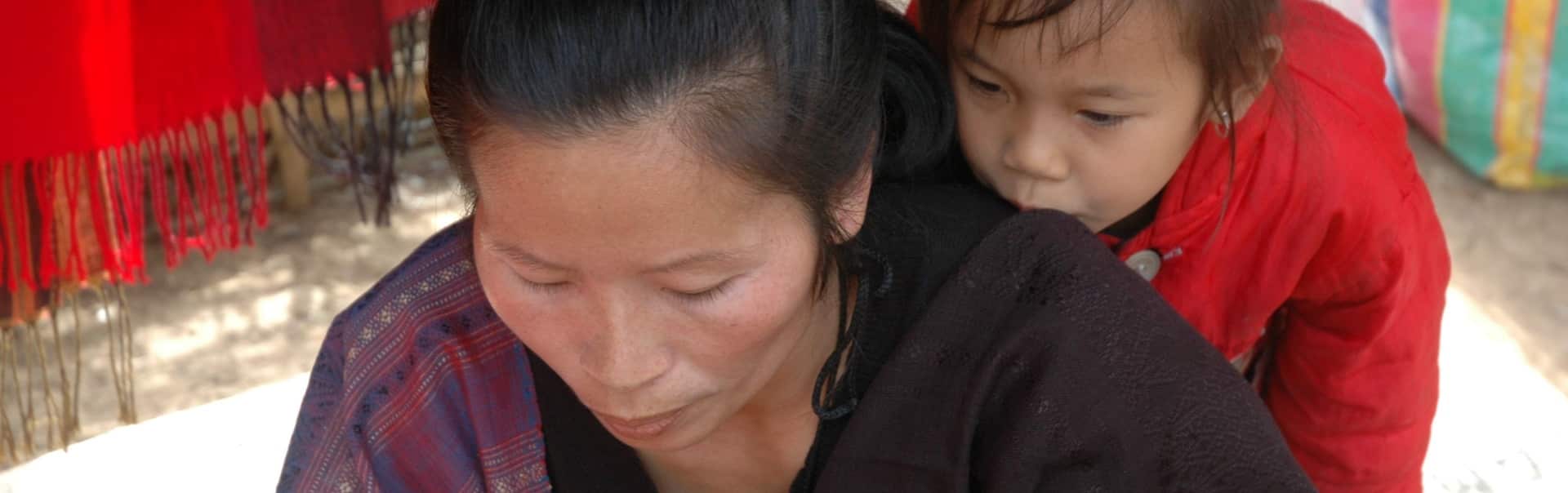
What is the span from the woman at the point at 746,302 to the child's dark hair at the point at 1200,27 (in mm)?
92

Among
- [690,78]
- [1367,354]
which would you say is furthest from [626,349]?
[1367,354]

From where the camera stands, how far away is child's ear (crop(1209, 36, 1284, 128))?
5.30 feet

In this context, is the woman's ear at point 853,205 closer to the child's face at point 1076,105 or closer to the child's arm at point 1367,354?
the child's face at point 1076,105

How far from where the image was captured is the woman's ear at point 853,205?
131 cm

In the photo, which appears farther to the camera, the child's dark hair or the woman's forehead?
the child's dark hair

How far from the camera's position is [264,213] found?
211 centimetres

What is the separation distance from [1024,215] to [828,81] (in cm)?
26

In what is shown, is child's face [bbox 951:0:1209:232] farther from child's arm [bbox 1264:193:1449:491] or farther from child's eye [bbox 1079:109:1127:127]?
child's arm [bbox 1264:193:1449:491]

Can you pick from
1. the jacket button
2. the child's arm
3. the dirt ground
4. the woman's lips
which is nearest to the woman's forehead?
the woman's lips

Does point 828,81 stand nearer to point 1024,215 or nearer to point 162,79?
point 1024,215

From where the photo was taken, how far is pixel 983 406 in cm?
139

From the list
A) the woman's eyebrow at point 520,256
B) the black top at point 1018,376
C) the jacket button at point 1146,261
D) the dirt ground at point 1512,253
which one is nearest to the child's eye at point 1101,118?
the black top at point 1018,376

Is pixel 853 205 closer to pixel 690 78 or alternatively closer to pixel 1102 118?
pixel 690 78

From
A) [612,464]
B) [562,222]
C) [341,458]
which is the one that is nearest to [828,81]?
[562,222]
